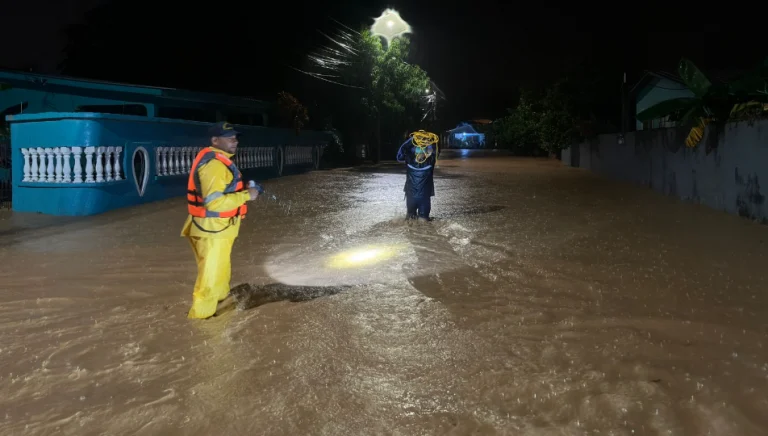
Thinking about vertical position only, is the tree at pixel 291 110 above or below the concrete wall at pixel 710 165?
above

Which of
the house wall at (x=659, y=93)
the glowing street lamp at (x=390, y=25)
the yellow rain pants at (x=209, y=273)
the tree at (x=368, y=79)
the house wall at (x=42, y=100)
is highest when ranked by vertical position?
the glowing street lamp at (x=390, y=25)

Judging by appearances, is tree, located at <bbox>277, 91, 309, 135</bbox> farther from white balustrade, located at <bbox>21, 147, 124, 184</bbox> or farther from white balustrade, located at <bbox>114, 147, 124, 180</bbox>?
white balustrade, located at <bbox>21, 147, 124, 184</bbox>

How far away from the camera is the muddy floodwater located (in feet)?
11.5

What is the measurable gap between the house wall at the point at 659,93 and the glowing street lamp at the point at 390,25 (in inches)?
419

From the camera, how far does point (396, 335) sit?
478cm

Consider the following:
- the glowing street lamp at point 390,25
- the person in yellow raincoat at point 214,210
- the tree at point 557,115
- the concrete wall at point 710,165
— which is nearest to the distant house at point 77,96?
the glowing street lamp at point 390,25

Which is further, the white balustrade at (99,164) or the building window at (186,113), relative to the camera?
the building window at (186,113)

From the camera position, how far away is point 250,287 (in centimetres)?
625

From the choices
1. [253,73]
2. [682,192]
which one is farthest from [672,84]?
[253,73]

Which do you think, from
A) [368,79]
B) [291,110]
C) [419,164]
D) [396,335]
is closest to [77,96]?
[291,110]

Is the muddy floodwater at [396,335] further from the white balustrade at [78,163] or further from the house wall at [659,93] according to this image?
the house wall at [659,93]

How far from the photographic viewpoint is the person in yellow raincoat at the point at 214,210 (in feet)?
16.0

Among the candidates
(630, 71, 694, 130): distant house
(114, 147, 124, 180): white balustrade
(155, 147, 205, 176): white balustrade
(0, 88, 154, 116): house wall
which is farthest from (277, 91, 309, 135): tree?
(630, 71, 694, 130): distant house

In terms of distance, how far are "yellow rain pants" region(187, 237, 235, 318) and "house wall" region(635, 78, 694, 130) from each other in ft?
72.8
